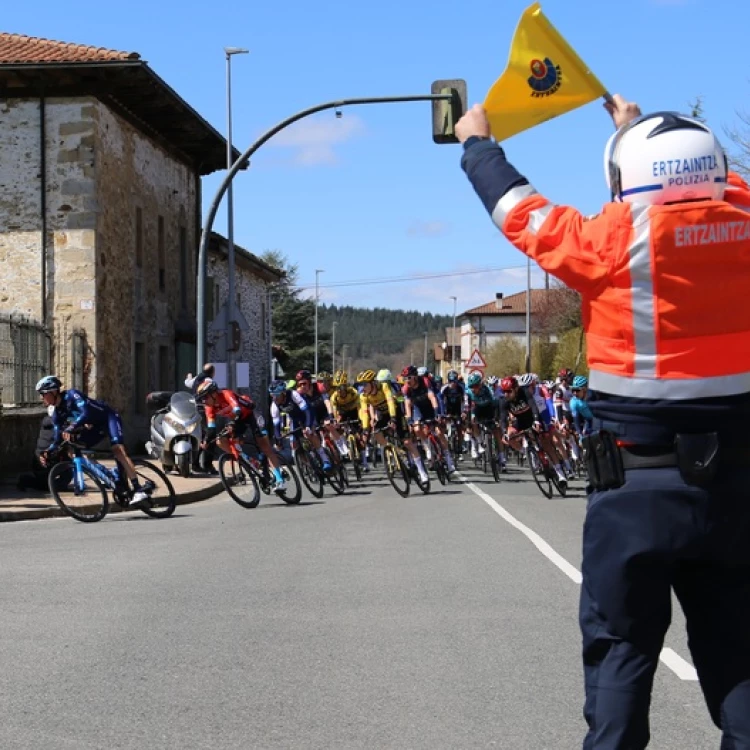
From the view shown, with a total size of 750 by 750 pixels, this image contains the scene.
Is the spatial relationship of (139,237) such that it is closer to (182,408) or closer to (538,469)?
(182,408)

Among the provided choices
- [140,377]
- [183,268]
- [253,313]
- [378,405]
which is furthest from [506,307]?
[378,405]

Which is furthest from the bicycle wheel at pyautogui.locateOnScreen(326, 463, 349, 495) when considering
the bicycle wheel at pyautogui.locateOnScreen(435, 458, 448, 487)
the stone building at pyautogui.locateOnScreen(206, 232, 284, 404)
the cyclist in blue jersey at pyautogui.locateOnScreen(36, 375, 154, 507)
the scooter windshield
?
the stone building at pyautogui.locateOnScreen(206, 232, 284, 404)

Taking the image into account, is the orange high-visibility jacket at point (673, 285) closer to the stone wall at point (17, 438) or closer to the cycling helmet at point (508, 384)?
the cycling helmet at point (508, 384)

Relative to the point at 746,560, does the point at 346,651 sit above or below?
below

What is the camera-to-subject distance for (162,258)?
116 ft

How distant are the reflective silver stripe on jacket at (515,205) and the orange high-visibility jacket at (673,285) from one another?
0.05 metres

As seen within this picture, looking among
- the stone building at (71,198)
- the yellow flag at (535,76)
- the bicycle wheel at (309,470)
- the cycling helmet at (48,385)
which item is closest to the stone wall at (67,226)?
the stone building at (71,198)

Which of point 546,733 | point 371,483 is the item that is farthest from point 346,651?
point 371,483

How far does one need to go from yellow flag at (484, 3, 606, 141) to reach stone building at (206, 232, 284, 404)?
1523 inches

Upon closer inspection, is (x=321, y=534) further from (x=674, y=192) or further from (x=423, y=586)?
(x=674, y=192)

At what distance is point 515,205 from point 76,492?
43.6ft

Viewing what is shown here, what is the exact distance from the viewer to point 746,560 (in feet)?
11.1

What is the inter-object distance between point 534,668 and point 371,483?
17533 millimetres

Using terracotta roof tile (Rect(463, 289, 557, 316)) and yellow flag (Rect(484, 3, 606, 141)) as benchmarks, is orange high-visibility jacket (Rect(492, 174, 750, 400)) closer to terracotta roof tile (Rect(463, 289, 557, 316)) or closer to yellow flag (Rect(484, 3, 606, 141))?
yellow flag (Rect(484, 3, 606, 141))
